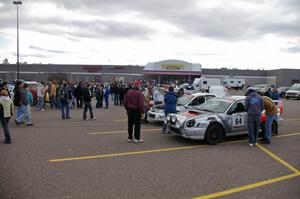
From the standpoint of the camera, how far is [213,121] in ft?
28.7

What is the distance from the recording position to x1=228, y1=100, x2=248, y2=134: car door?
9.24 m

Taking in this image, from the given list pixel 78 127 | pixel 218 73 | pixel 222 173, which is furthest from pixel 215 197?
pixel 218 73

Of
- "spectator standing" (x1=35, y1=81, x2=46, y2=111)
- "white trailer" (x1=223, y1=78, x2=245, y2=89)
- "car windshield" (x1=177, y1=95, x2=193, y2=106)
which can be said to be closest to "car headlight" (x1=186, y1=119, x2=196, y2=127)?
"car windshield" (x1=177, y1=95, x2=193, y2=106)

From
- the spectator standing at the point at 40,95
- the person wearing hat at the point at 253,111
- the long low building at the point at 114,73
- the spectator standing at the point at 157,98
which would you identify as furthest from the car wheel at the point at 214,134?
the long low building at the point at 114,73

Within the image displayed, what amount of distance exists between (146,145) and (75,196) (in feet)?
13.1

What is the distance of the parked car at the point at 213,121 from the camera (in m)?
8.59

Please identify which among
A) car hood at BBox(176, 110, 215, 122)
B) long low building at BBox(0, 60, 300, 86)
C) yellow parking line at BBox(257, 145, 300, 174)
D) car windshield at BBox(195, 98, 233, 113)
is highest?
long low building at BBox(0, 60, 300, 86)

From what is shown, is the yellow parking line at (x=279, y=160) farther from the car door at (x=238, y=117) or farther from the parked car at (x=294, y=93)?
the parked car at (x=294, y=93)

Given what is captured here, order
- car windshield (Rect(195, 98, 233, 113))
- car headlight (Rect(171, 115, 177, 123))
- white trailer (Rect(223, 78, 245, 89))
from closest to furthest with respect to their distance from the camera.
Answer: car headlight (Rect(171, 115, 177, 123)) → car windshield (Rect(195, 98, 233, 113)) → white trailer (Rect(223, 78, 245, 89))

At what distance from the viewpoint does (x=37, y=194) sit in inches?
185

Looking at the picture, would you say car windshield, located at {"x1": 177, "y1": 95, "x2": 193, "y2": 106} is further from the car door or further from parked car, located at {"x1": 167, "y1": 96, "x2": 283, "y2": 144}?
the car door

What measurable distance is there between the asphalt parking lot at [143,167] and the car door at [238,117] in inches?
15.1

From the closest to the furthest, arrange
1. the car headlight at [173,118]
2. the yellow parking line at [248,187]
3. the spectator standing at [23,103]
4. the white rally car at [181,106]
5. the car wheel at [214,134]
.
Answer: the yellow parking line at [248,187], the car wheel at [214,134], the car headlight at [173,118], the spectator standing at [23,103], the white rally car at [181,106]

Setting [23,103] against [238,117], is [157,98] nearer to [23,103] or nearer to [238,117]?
[238,117]
